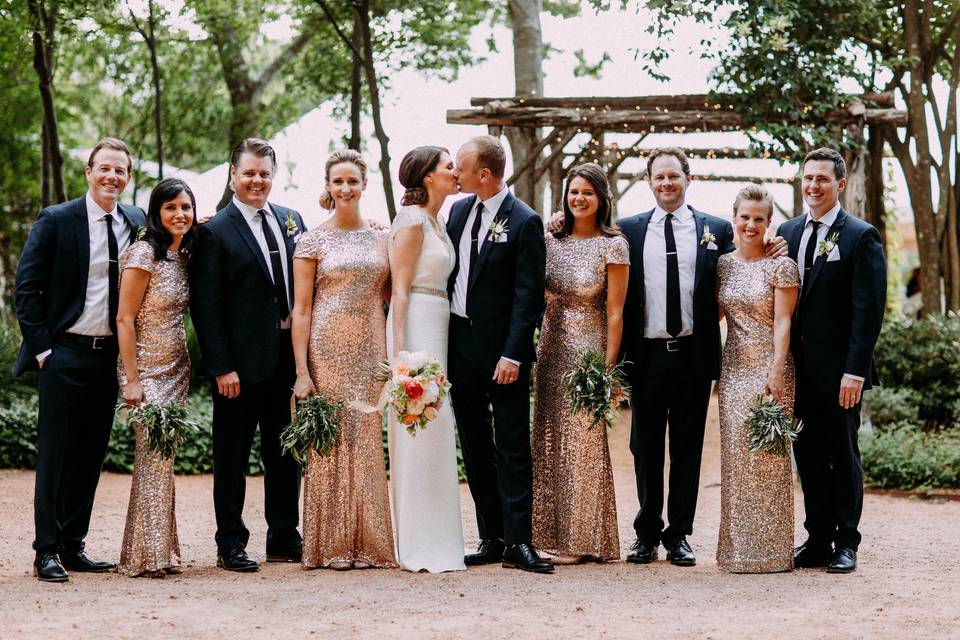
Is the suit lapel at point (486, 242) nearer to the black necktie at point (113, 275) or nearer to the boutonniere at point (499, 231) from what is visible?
the boutonniere at point (499, 231)

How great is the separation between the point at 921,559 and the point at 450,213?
11.2 ft

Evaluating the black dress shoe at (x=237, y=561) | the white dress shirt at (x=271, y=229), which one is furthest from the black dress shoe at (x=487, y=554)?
the white dress shirt at (x=271, y=229)

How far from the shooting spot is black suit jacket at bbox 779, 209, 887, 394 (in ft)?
19.3

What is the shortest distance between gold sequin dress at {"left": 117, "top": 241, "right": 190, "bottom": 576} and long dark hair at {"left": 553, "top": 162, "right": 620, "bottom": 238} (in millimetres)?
2080

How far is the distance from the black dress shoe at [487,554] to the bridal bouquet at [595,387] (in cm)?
87

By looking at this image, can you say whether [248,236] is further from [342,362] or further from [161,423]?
[161,423]

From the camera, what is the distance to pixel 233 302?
5.87m

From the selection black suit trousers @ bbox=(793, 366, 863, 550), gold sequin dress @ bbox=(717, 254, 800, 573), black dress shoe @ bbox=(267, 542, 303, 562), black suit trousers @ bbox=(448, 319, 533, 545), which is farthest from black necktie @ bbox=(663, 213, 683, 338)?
black dress shoe @ bbox=(267, 542, 303, 562)

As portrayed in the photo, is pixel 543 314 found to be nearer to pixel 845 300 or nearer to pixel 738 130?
pixel 845 300

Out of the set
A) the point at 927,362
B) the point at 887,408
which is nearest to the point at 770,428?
the point at 887,408

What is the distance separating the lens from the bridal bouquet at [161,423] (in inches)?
219

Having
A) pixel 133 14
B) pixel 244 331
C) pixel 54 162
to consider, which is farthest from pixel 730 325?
pixel 133 14

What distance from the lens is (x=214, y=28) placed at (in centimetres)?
1681

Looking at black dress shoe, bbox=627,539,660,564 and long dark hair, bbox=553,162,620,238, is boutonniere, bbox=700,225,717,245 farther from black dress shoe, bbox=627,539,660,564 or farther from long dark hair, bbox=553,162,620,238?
black dress shoe, bbox=627,539,660,564
